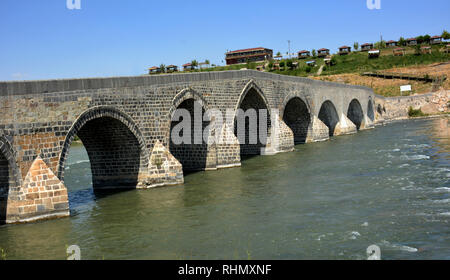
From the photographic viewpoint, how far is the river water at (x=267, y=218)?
996cm

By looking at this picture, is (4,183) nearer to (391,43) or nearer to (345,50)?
(345,50)

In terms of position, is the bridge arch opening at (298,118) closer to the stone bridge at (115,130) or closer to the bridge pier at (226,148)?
the stone bridge at (115,130)

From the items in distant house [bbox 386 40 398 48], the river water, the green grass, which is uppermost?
distant house [bbox 386 40 398 48]

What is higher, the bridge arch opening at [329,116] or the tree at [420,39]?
the tree at [420,39]

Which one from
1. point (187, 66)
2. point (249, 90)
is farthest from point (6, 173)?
point (187, 66)

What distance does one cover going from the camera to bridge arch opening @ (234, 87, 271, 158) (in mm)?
26250

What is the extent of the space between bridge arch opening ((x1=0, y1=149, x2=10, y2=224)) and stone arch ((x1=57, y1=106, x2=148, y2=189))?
375cm

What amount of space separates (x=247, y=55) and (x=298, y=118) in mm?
61389

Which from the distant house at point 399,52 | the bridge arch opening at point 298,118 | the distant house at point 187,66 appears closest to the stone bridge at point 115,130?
the bridge arch opening at point 298,118

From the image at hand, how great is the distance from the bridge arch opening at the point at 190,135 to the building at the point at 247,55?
235 ft

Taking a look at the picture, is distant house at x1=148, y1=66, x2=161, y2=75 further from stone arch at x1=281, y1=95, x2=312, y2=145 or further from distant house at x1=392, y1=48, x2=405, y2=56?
stone arch at x1=281, y1=95, x2=312, y2=145

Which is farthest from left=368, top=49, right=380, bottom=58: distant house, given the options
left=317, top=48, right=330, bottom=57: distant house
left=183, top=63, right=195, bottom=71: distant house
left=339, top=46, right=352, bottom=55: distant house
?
left=183, top=63, right=195, bottom=71: distant house
